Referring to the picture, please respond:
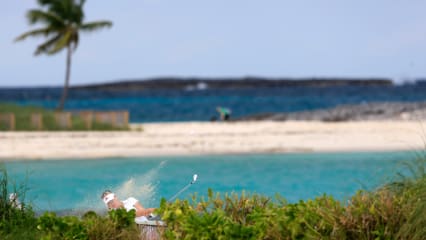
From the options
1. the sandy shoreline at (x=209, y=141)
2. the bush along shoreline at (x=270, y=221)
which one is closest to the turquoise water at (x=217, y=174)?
the sandy shoreline at (x=209, y=141)

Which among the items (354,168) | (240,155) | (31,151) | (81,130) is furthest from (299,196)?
(81,130)

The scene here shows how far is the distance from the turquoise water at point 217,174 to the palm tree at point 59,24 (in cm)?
1626

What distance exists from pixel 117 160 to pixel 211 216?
59.3 ft

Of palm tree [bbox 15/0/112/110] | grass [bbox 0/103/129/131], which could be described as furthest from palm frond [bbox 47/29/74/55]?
grass [bbox 0/103/129/131]

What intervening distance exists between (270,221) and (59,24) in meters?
34.4

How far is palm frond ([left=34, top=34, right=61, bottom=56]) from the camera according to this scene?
40.2 meters

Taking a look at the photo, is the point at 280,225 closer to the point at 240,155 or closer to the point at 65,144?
the point at 240,155

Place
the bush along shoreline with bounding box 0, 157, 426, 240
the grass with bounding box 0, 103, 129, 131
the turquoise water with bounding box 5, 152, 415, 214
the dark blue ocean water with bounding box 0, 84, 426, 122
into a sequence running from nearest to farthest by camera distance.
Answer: the bush along shoreline with bounding box 0, 157, 426, 240 < the turquoise water with bounding box 5, 152, 415, 214 < the grass with bounding box 0, 103, 129, 131 < the dark blue ocean water with bounding box 0, 84, 426, 122

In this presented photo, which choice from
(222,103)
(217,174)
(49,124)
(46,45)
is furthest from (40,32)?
(222,103)

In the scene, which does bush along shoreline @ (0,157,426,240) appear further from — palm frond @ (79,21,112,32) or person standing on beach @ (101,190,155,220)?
palm frond @ (79,21,112,32)

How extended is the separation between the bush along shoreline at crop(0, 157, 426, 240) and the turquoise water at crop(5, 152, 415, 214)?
790 cm

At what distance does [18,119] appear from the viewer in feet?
100

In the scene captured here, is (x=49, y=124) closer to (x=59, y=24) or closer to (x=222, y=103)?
(x=59, y=24)

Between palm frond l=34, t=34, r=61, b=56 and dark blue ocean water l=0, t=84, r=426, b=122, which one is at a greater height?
palm frond l=34, t=34, r=61, b=56
